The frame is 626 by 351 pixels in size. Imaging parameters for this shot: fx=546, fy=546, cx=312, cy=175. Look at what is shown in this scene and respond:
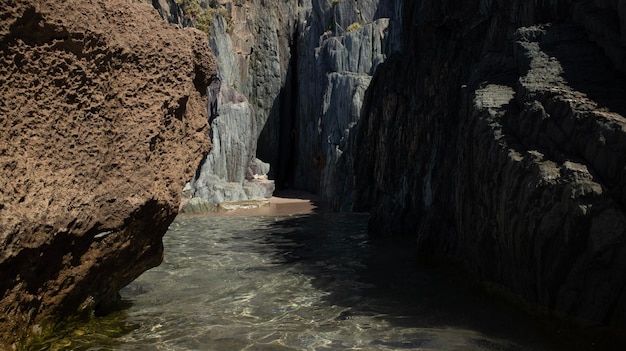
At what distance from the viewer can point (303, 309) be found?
22.5ft

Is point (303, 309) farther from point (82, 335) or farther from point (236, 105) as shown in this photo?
point (236, 105)

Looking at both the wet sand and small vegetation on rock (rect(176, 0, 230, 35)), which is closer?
the wet sand

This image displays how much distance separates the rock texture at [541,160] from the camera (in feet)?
18.2

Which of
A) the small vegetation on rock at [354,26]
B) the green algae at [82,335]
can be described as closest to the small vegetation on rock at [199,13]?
the small vegetation on rock at [354,26]

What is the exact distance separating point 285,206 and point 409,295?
68.3 feet

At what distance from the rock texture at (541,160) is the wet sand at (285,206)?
1217cm

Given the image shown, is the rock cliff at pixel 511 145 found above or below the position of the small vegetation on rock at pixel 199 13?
below

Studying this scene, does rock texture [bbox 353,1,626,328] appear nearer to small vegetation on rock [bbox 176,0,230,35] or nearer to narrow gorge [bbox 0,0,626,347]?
narrow gorge [bbox 0,0,626,347]

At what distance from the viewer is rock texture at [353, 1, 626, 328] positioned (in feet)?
18.2

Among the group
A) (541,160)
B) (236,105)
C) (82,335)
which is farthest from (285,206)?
→ (82,335)

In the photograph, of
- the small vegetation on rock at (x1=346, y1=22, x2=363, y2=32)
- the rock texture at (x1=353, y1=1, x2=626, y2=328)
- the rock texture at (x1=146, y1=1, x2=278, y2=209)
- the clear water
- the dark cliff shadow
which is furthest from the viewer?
the small vegetation on rock at (x1=346, y1=22, x2=363, y2=32)

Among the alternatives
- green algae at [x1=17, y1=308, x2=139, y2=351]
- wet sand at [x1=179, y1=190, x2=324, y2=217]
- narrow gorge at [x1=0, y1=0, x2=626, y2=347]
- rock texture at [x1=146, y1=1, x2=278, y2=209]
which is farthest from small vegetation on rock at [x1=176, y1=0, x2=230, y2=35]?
green algae at [x1=17, y1=308, x2=139, y2=351]

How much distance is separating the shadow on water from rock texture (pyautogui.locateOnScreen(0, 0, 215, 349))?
2717 mm

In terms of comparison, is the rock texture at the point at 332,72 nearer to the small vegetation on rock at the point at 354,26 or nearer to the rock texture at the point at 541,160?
the small vegetation on rock at the point at 354,26
